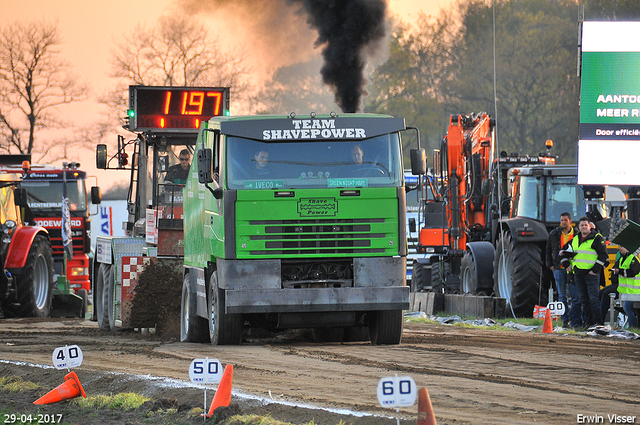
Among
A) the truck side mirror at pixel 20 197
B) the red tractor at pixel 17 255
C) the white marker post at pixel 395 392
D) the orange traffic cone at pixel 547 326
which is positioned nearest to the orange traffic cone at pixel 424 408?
the white marker post at pixel 395 392

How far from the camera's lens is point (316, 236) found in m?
12.4

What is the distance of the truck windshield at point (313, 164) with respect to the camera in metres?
12.4

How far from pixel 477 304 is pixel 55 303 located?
9396 mm

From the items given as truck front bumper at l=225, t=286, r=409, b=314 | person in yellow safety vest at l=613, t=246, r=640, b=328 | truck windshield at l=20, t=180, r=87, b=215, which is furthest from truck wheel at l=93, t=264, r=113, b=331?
truck windshield at l=20, t=180, r=87, b=215

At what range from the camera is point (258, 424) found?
23.2ft

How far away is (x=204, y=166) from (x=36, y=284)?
10242mm

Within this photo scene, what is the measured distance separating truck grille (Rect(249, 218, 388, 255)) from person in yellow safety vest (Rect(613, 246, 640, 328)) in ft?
14.0

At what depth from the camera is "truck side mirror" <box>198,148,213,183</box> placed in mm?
12516

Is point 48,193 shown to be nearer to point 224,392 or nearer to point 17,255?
point 17,255

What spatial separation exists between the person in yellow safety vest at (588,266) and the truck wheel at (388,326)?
4.13 metres

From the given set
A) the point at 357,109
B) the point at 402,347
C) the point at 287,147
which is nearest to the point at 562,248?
the point at 402,347

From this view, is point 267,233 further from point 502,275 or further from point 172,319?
point 502,275

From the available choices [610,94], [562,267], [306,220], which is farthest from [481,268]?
[306,220]

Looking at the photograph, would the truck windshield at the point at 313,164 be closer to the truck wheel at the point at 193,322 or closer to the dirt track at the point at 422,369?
the dirt track at the point at 422,369
